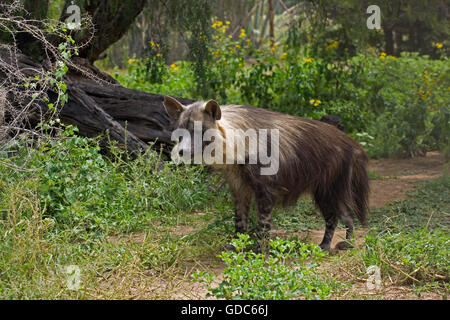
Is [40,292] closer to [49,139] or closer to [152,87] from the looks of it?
[49,139]

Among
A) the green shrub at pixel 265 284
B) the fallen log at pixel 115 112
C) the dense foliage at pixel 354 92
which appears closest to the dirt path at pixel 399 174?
the dense foliage at pixel 354 92

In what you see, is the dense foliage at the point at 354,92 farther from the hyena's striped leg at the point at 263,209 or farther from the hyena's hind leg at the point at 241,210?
the hyena's striped leg at the point at 263,209

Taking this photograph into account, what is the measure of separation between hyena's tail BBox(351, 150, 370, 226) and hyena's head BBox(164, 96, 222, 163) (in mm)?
1652

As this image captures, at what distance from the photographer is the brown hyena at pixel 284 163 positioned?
5.09 meters

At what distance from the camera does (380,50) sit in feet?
50.4

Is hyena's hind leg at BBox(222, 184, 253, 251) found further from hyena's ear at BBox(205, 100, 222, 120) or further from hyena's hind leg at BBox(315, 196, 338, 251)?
hyena's ear at BBox(205, 100, 222, 120)

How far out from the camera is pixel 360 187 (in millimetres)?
5965

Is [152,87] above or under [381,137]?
above

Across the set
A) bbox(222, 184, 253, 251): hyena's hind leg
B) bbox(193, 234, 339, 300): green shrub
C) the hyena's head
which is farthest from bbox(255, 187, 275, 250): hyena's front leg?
bbox(193, 234, 339, 300): green shrub

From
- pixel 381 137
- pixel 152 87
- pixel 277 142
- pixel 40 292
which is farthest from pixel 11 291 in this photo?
pixel 381 137

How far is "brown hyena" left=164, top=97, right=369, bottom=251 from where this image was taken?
5.09m

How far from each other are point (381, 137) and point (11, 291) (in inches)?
314

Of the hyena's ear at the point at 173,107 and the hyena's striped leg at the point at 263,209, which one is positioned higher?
the hyena's ear at the point at 173,107

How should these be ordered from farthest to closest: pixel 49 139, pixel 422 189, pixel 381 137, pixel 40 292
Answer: pixel 381 137, pixel 422 189, pixel 49 139, pixel 40 292
